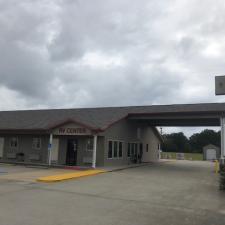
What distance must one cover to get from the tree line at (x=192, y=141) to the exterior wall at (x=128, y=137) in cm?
5555

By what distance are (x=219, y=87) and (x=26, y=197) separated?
277 inches

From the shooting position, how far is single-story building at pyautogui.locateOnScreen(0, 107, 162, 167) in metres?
23.9

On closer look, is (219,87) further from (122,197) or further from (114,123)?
(114,123)

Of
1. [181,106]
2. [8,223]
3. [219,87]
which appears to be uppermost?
[181,106]

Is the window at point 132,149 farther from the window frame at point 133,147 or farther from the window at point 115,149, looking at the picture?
the window at point 115,149

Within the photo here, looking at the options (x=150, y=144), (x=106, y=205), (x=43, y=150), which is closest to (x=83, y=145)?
(x=43, y=150)

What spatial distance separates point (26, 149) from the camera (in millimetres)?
27156

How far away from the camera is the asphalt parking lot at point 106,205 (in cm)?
774

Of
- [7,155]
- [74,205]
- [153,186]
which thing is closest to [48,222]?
[74,205]

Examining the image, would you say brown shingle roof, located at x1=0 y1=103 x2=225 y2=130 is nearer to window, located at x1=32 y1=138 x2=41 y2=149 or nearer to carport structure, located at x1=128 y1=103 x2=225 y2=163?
carport structure, located at x1=128 y1=103 x2=225 y2=163

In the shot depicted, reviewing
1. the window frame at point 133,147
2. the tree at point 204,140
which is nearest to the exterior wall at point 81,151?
the window frame at point 133,147

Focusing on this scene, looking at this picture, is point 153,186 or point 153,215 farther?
point 153,186

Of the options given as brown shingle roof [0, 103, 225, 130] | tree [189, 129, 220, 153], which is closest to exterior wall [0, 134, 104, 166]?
brown shingle roof [0, 103, 225, 130]

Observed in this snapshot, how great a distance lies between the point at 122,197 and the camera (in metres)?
11.1
